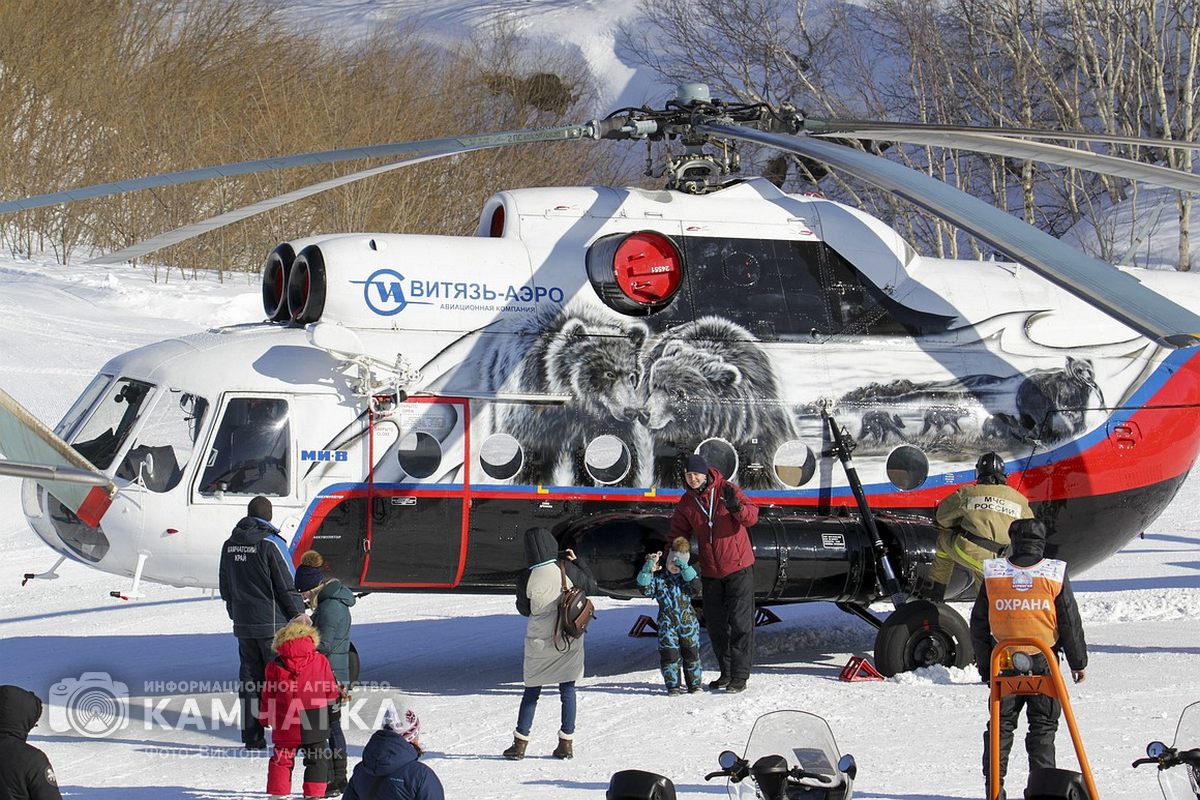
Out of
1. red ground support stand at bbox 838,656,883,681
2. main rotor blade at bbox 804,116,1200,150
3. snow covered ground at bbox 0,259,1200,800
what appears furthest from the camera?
red ground support stand at bbox 838,656,883,681

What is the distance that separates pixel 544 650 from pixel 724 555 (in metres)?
1.74

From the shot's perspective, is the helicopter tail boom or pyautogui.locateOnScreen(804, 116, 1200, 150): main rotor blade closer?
the helicopter tail boom

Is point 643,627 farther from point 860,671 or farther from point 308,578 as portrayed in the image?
point 308,578

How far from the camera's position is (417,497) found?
351 inches

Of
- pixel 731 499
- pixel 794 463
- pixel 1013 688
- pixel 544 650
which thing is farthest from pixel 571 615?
pixel 794 463

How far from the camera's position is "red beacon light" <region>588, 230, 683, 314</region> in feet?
30.6

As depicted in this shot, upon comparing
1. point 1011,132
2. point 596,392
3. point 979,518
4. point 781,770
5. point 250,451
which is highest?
point 1011,132

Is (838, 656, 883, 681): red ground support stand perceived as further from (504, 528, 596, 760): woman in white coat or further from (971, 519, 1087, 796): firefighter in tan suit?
(971, 519, 1087, 796): firefighter in tan suit

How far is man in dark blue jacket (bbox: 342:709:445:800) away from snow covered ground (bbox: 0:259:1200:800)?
1.99 meters

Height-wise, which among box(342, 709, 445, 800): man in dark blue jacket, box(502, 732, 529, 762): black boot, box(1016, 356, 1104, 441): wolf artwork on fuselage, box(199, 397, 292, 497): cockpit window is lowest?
box(502, 732, 529, 762): black boot

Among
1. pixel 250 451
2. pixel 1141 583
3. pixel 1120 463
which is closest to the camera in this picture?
pixel 250 451

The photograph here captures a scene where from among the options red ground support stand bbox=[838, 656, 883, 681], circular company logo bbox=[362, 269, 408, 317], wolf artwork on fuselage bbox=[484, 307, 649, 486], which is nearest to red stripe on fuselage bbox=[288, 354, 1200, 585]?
wolf artwork on fuselage bbox=[484, 307, 649, 486]

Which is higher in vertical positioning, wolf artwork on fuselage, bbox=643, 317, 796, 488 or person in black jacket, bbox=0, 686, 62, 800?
wolf artwork on fuselage, bbox=643, 317, 796, 488

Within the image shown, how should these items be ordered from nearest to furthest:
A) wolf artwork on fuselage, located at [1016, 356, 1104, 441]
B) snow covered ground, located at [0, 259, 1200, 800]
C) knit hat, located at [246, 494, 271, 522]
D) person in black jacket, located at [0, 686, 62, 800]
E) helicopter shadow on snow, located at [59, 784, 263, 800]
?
1. person in black jacket, located at [0, 686, 62, 800]
2. helicopter shadow on snow, located at [59, 784, 263, 800]
3. snow covered ground, located at [0, 259, 1200, 800]
4. knit hat, located at [246, 494, 271, 522]
5. wolf artwork on fuselage, located at [1016, 356, 1104, 441]
